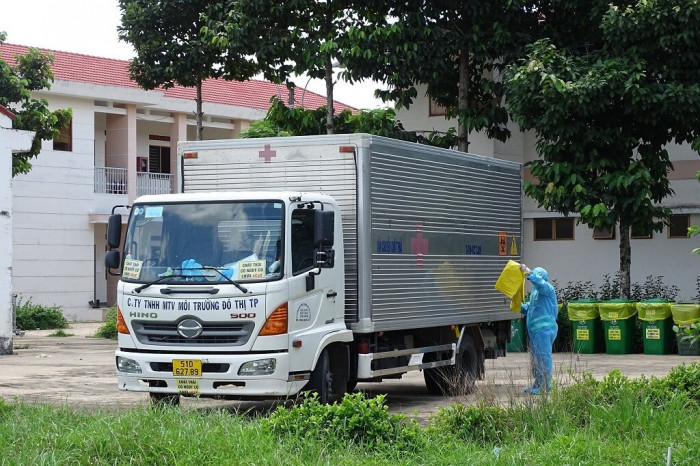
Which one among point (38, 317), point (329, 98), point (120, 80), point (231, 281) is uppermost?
point (120, 80)

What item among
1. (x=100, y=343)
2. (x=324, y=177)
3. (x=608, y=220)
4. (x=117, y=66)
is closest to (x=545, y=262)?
(x=608, y=220)

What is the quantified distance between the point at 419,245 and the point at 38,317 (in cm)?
2147

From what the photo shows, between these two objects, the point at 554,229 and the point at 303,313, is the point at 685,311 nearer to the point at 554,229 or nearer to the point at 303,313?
the point at 554,229

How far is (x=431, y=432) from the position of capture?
988 centimetres

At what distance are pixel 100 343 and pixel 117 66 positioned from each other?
16.7 meters

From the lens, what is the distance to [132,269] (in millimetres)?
12656

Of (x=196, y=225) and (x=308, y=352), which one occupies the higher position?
(x=196, y=225)

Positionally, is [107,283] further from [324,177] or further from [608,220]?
[324,177]

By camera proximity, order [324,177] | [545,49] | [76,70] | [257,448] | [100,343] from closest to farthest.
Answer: [257,448] → [324,177] → [545,49] → [100,343] → [76,70]

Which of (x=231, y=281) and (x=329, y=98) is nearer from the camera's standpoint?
(x=231, y=281)

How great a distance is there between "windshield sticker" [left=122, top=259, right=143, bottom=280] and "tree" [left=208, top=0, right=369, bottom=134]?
1243 cm

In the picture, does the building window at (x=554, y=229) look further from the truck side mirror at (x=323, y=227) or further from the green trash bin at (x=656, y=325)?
the truck side mirror at (x=323, y=227)

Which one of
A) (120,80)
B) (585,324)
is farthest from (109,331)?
(120,80)

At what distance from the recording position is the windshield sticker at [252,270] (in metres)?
12.2
